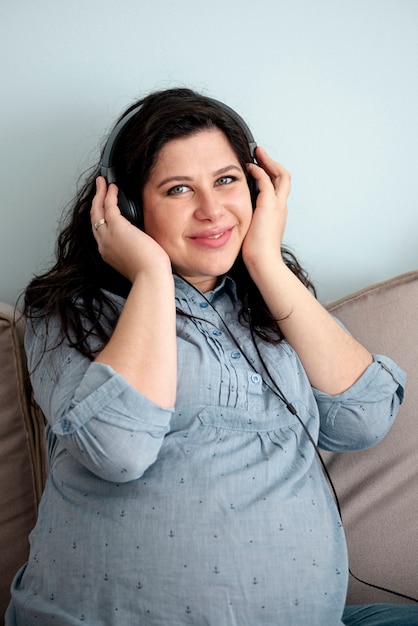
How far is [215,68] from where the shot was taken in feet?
4.97

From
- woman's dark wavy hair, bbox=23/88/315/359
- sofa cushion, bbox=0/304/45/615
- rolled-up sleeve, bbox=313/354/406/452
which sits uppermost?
woman's dark wavy hair, bbox=23/88/315/359

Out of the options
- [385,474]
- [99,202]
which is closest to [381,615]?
[385,474]

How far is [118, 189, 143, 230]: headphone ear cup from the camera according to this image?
1.23 m

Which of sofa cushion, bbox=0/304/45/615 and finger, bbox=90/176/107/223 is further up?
finger, bbox=90/176/107/223

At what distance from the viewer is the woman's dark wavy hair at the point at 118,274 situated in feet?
3.92

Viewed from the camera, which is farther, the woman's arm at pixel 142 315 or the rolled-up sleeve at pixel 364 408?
the rolled-up sleeve at pixel 364 408

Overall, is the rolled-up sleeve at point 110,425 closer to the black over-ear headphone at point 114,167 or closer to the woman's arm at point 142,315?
the woman's arm at point 142,315

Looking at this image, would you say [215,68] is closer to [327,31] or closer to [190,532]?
[327,31]

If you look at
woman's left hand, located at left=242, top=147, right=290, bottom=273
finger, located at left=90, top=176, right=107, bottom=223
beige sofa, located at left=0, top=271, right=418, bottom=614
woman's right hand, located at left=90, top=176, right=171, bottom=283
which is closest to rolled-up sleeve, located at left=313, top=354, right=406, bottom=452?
beige sofa, located at left=0, top=271, right=418, bottom=614

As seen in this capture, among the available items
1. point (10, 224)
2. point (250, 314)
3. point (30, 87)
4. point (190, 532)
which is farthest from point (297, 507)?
point (30, 87)

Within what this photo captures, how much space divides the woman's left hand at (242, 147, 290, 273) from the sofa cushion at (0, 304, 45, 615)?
0.49 metres

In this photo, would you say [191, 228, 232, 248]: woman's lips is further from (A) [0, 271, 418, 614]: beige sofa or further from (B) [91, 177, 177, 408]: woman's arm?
(A) [0, 271, 418, 614]: beige sofa

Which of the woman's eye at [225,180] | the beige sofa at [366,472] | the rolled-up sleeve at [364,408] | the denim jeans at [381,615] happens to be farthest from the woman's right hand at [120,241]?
the denim jeans at [381,615]

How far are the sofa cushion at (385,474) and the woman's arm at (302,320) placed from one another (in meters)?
0.16
